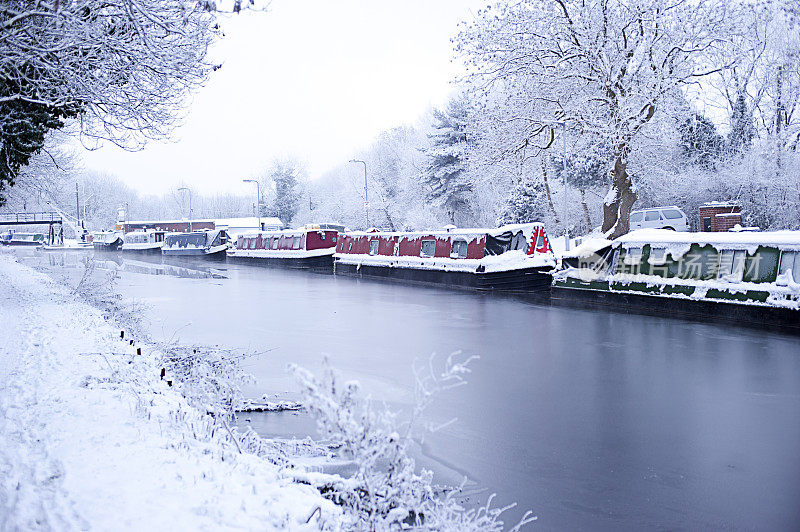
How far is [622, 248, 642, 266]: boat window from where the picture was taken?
1684 cm

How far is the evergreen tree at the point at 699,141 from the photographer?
4147 cm

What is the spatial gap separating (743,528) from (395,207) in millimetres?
68677

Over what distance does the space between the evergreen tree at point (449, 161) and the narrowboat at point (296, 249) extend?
1728 cm

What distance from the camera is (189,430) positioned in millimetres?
5391

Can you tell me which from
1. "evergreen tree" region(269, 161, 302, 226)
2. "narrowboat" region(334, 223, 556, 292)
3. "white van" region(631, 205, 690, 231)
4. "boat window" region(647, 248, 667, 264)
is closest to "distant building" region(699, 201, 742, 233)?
"white van" region(631, 205, 690, 231)

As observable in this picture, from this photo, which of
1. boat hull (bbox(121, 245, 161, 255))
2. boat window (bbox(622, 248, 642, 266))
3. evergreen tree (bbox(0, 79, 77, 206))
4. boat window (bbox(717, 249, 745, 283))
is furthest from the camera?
boat hull (bbox(121, 245, 161, 255))

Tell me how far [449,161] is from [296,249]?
2118 centimetres

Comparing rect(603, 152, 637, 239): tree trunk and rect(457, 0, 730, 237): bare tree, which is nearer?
rect(457, 0, 730, 237): bare tree

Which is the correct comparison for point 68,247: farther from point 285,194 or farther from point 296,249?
point 296,249

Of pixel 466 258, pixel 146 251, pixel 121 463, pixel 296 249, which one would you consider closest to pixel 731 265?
pixel 466 258

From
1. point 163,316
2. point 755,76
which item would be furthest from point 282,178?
point 163,316

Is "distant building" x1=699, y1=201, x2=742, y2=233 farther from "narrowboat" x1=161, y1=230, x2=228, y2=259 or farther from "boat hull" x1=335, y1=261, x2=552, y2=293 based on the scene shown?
"narrowboat" x1=161, y1=230, x2=228, y2=259

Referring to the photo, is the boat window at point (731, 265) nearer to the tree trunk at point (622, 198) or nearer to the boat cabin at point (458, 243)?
the boat cabin at point (458, 243)

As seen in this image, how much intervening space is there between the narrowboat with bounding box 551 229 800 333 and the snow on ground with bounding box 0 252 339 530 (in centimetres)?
1113
